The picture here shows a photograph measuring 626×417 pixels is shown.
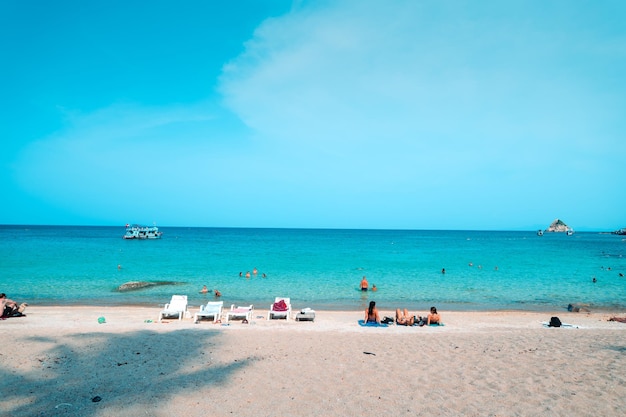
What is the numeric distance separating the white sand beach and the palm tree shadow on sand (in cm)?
2

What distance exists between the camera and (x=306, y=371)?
346 inches

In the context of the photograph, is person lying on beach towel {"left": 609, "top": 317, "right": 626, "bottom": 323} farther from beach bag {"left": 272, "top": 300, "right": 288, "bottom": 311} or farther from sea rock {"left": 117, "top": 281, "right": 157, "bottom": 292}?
sea rock {"left": 117, "top": 281, "right": 157, "bottom": 292}

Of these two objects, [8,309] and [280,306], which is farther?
[280,306]

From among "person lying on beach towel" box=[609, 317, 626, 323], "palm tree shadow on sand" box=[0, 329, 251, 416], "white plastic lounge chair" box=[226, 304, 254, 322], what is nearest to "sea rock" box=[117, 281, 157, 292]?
"white plastic lounge chair" box=[226, 304, 254, 322]

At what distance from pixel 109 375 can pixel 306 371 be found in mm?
4047

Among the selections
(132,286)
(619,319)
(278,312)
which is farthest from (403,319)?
(132,286)

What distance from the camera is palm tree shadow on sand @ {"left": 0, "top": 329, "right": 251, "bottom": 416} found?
6.97 meters

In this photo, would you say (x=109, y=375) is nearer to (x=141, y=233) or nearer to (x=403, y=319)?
(x=403, y=319)

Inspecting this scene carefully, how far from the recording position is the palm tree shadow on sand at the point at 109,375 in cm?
697

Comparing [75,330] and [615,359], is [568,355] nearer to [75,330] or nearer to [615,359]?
[615,359]

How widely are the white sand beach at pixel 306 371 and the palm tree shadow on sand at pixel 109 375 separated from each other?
24 mm

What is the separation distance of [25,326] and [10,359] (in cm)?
474

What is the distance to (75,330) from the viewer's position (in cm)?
1246

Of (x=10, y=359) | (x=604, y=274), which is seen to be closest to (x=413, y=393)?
(x=10, y=359)
